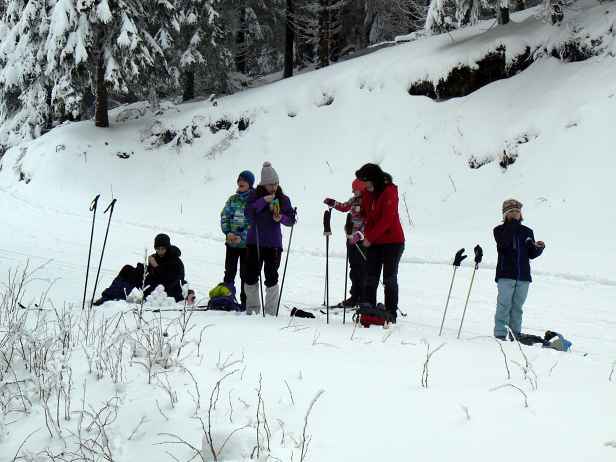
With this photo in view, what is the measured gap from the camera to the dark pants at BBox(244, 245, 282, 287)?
648 centimetres

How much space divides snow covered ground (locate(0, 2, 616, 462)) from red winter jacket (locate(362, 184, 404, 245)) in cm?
95

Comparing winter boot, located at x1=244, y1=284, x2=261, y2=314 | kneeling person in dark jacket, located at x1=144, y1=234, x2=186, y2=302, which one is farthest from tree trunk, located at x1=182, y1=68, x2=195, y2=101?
winter boot, located at x1=244, y1=284, x2=261, y2=314

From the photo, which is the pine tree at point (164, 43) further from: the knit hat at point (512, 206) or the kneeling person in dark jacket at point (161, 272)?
the knit hat at point (512, 206)

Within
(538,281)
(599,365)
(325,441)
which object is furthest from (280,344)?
(538,281)

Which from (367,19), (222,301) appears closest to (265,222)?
(222,301)

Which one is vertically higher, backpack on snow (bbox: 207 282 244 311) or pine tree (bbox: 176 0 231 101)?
pine tree (bbox: 176 0 231 101)

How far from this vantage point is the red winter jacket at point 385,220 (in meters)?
6.22

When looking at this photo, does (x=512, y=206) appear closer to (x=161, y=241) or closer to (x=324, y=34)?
(x=161, y=241)

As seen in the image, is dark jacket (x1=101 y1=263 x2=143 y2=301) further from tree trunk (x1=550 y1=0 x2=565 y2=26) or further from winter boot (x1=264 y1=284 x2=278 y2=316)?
tree trunk (x1=550 y1=0 x2=565 y2=26)

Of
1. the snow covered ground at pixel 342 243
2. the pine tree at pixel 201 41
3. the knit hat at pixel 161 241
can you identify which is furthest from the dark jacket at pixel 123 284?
the pine tree at pixel 201 41

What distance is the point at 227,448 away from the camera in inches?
103

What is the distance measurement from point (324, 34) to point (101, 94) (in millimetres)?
8383

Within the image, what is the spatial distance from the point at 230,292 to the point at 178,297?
0.86 meters

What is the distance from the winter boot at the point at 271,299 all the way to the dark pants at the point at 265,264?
2.0 inches
